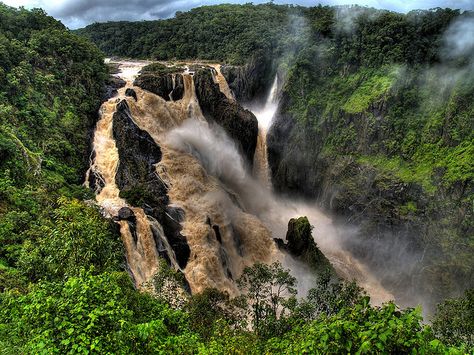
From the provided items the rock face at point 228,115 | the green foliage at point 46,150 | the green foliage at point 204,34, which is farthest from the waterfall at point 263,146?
the green foliage at point 46,150

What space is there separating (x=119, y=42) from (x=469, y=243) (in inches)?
2427

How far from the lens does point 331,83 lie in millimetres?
44438

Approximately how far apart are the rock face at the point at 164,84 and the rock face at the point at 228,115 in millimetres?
2214

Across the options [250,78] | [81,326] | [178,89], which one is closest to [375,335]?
[81,326]

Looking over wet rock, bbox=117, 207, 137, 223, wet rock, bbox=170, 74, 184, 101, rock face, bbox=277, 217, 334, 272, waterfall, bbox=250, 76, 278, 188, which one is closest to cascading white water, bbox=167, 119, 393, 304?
waterfall, bbox=250, 76, 278, 188

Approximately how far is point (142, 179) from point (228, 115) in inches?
557

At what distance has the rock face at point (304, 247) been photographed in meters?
32.4

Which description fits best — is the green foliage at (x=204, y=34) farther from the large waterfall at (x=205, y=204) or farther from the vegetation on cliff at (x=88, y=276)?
the large waterfall at (x=205, y=204)

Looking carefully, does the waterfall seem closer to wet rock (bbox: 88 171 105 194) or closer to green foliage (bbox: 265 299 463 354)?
wet rock (bbox: 88 171 105 194)

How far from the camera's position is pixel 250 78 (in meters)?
52.2

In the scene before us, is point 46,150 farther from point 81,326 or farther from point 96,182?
point 81,326

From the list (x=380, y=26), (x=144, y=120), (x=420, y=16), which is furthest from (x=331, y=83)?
(x=144, y=120)

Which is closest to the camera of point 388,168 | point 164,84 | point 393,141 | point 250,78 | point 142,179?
point 142,179

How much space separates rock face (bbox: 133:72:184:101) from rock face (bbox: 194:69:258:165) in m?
2.21
